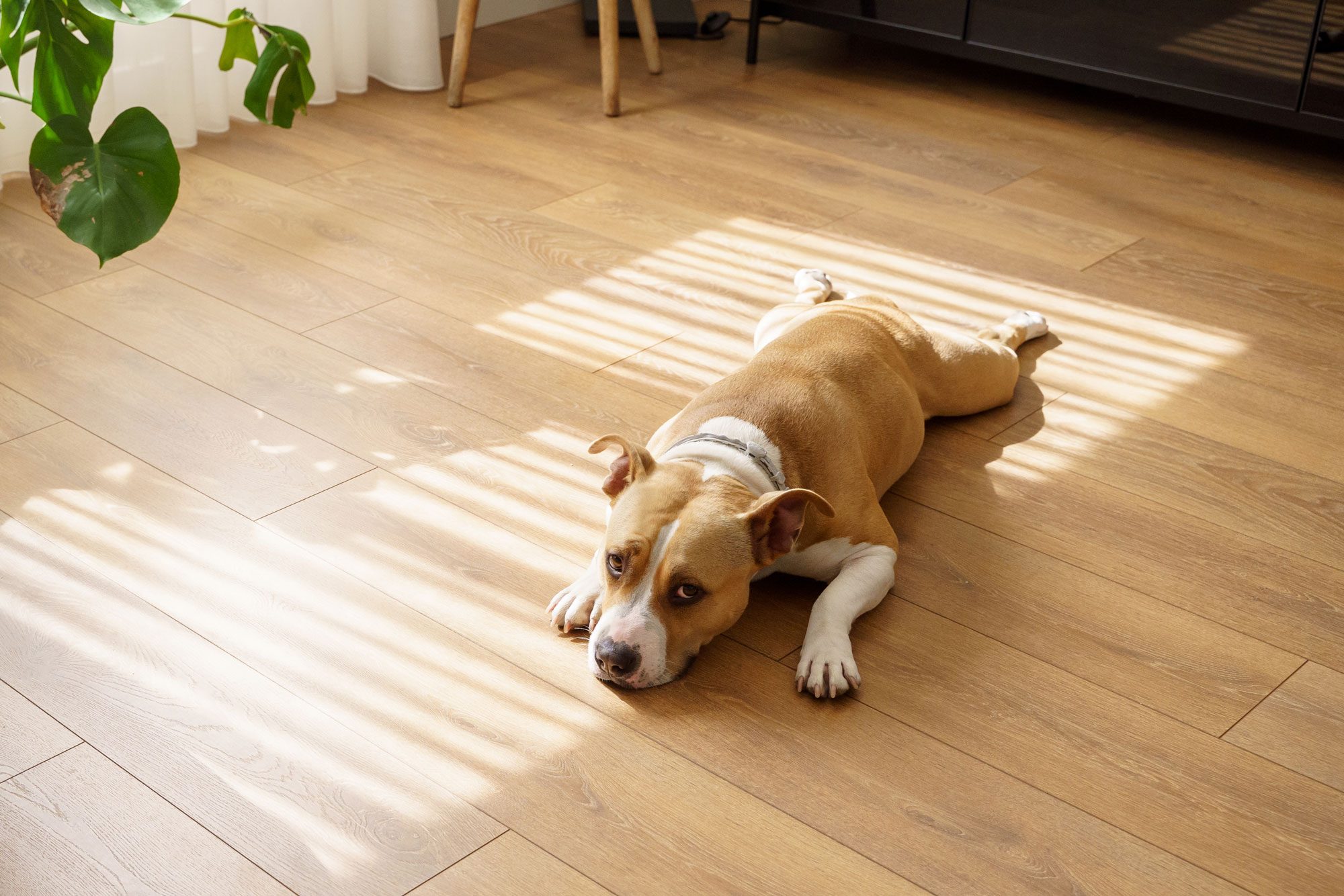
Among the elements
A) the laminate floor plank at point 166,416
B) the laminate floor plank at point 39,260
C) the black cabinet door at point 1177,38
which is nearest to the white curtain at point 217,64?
the laminate floor plank at point 39,260

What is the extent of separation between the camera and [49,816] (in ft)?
4.86

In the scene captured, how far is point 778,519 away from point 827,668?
20 centimetres

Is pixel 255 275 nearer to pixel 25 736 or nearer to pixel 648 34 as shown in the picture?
pixel 25 736

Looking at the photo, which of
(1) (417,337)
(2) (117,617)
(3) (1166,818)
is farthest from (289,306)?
(3) (1166,818)

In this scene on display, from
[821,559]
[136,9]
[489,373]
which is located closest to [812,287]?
[489,373]

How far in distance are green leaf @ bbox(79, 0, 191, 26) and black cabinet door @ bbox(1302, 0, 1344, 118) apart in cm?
271

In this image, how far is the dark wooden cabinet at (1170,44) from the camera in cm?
315

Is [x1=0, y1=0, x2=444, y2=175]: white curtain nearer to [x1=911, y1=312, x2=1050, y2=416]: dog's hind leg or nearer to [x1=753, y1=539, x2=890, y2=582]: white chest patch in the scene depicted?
[x1=911, y1=312, x2=1050, y2=416]: dog's hind leg

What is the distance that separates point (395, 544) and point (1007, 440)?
1016mm

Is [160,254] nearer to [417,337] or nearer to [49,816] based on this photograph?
[417,337]

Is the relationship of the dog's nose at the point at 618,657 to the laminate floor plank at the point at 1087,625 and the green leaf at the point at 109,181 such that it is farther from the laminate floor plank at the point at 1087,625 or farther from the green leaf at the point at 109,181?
the green leaf at the point at 109,181

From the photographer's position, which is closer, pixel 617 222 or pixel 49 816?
pixel 49 816

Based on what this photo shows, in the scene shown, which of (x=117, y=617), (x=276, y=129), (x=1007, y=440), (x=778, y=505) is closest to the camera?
(x=778, y=505)

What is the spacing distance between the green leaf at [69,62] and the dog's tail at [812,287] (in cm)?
142
